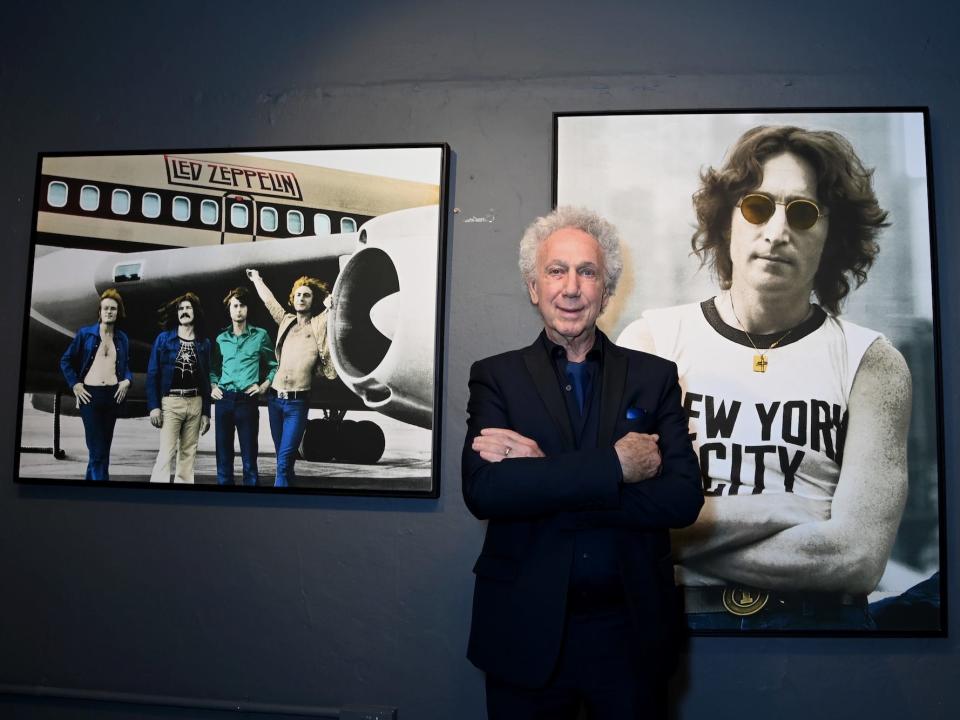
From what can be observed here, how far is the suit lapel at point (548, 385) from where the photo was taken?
1.52 metres

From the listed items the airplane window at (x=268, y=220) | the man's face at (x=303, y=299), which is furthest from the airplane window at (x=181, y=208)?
the man's face at (x=303, y=299)

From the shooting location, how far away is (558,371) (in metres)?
1.64

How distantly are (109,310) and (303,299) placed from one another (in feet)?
2.32

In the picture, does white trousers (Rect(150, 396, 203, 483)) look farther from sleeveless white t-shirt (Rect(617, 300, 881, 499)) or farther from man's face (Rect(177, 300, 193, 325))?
sleeveless white t-shirt (Rect(617, 300, 881, 499))

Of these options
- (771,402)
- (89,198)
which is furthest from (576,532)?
(89,198)

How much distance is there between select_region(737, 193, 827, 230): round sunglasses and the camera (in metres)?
2.04

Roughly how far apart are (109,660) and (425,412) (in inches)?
53.9

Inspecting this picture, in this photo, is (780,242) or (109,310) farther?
(109,310)

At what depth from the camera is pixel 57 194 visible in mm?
2283

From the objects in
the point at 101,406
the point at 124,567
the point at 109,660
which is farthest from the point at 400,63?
the point at 109,660

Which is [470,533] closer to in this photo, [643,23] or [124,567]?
[124,567]

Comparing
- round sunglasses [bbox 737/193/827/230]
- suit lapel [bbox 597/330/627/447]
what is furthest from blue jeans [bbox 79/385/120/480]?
round sunglasses [bbox 737/193/827/230]

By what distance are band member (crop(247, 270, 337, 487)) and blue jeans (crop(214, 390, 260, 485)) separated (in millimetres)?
69

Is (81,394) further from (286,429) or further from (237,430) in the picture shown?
(286,429)
